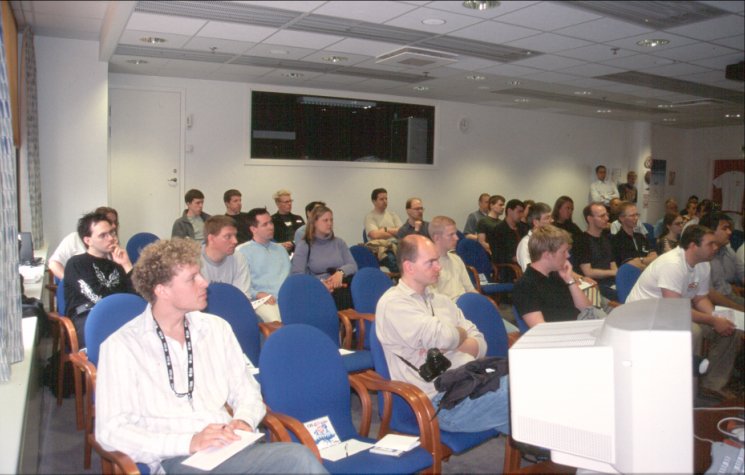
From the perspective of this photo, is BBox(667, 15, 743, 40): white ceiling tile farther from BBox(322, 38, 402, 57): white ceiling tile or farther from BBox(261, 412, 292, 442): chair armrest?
BBox(261, 412, 292, 442): chair armrest

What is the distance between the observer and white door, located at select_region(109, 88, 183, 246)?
716 cm

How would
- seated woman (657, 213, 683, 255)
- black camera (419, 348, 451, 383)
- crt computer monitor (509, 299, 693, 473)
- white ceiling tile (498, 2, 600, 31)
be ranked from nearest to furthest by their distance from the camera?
crt computer monitor (509, 299, 693, 473), black camera (419, 348, 451, 383), white ceiling tile (498, 2, 600, 31), seated woman (657, 213, 683, 255)

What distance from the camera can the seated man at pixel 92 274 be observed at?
11.8 ft

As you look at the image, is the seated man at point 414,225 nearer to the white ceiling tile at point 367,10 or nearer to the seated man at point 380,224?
the seated man at point 380,224

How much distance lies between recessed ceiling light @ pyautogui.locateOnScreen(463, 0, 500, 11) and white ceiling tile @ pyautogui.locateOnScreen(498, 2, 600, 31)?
0.88 feet

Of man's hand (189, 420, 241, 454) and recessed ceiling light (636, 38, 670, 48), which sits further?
recessed ceiling light (636, 38, 670, 48)

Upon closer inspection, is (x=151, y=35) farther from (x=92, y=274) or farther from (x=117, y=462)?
(x=117, y=462)

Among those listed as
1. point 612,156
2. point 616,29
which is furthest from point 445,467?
point 612,156

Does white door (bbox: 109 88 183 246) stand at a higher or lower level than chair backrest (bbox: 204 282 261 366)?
higher

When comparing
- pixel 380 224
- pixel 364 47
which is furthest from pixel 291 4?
pixel 380 224

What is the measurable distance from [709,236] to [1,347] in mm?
3829

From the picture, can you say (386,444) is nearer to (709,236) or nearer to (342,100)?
(709,236)

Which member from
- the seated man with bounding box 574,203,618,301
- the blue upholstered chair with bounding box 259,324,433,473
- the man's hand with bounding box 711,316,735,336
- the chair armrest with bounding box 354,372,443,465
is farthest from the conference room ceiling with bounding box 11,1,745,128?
the chair armrest with bounding box 354,372,443,465

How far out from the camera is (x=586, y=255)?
5.21 m
